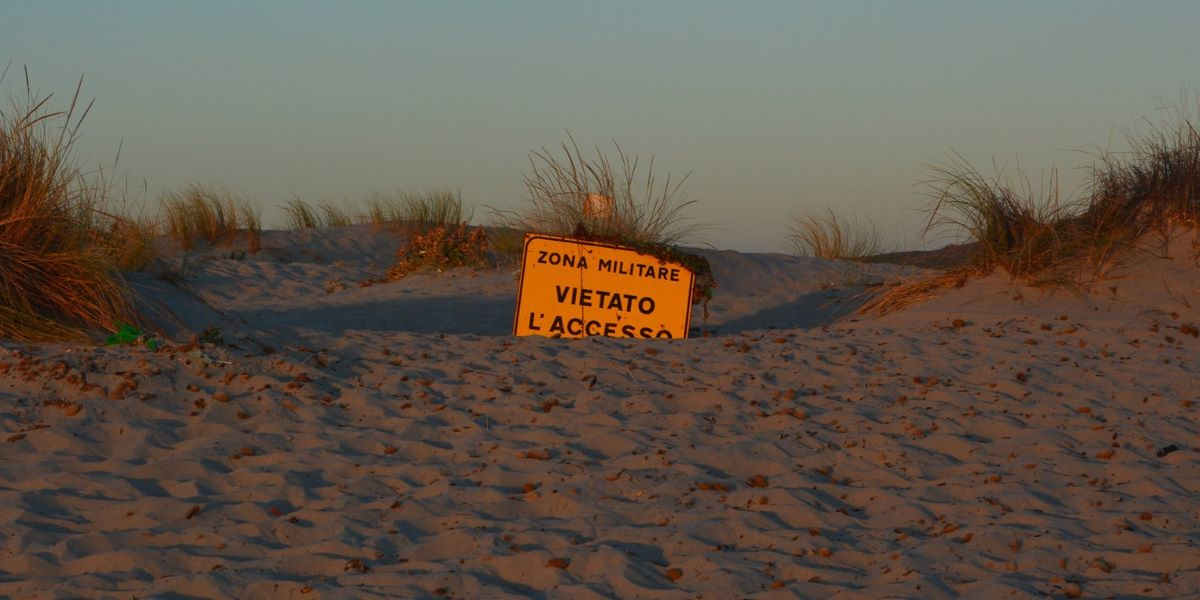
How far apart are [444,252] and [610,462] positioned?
7.89m

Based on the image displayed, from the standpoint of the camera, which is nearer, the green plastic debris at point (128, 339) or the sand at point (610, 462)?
the sand at point (610, 462)

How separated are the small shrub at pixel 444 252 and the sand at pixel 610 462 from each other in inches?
190

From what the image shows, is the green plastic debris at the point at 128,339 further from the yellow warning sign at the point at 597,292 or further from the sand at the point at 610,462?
the yellow warning sign at the point at 597,292

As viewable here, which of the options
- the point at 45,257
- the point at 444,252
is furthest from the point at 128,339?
the point at 444,252

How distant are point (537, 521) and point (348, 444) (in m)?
1.24

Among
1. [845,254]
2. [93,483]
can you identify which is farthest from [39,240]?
[845,254]

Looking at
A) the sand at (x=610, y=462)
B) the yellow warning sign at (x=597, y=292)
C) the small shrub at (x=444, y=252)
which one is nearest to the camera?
the sand at (x=610, y=462)

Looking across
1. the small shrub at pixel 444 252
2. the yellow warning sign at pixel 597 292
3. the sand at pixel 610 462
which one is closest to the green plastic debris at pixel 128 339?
the sand at pixel 610 462

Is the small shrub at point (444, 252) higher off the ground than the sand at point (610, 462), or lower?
higher

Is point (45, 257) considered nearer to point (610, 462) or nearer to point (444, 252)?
point (610, 462)

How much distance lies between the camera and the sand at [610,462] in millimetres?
3631

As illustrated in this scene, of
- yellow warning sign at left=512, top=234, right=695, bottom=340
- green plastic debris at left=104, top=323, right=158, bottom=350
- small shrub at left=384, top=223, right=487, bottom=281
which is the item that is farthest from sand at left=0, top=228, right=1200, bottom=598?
small shrub at left=384, top=223, right=487, bottom=281

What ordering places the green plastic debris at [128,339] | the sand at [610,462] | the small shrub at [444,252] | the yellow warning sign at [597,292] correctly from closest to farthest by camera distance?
the sand at [610,462] → the green plastic debris at [128,339] → the yellow warning sign at [597,292] → the small shrub at [444,252]

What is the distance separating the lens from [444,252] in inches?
492
